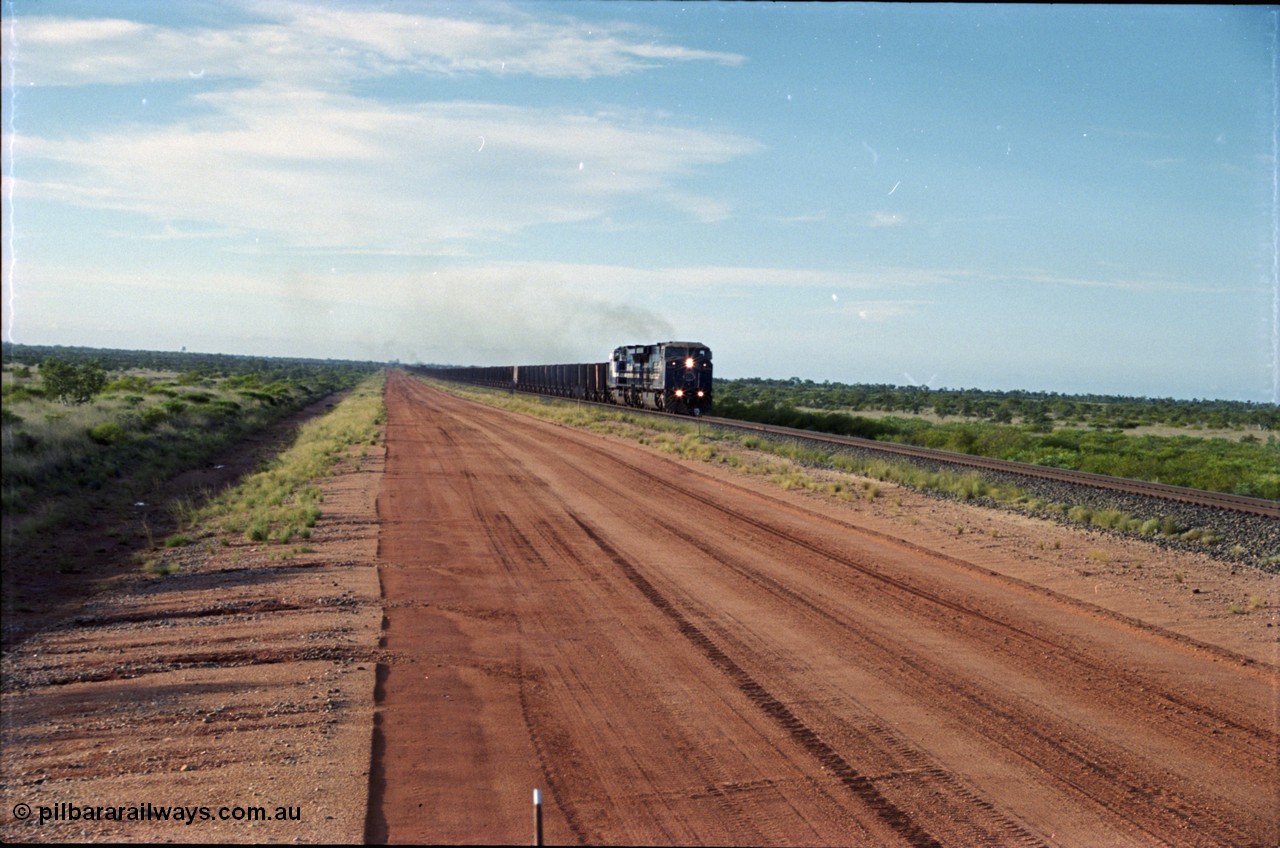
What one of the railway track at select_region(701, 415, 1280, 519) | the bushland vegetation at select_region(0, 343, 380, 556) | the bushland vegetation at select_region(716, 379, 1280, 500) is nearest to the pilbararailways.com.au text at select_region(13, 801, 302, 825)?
the bushland vegetation at select_region(0, 343, 380, 556)

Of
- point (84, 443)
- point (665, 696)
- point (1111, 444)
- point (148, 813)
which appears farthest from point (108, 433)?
point (1111, 444)

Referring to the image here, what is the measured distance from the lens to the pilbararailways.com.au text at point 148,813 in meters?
5.65

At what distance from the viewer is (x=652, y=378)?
177ft

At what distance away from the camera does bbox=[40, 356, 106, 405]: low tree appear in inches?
1075

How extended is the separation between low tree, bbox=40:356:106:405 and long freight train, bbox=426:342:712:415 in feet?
95.6

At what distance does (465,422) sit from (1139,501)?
3442cm

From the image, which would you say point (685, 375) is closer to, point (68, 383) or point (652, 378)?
point (652, 378)

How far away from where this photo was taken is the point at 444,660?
8.84 metres

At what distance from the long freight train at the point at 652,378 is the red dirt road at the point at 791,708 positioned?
120 feet

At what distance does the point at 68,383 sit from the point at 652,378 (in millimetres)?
32236

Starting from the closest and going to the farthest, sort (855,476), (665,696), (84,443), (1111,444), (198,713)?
(198,713) → (665,696) → (84,443) → (855,476) → (1111,444)

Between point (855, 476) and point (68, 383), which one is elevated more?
point (68, 383)

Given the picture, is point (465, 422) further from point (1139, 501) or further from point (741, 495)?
point (1139, 501)

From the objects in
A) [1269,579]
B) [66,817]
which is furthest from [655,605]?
[1269,579]
